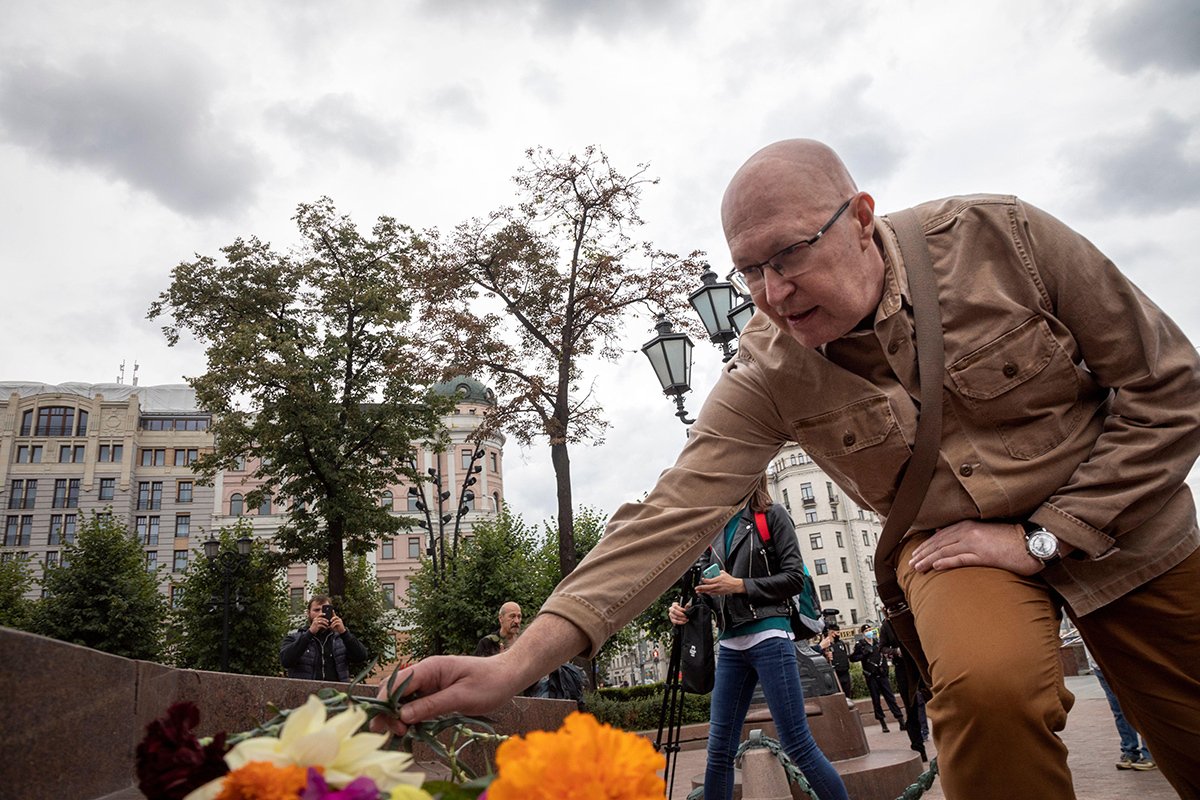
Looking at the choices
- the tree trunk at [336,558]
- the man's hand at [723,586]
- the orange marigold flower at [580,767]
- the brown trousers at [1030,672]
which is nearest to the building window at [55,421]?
the tree trunk at [336,558]

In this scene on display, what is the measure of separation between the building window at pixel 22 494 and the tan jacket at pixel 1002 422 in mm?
74769

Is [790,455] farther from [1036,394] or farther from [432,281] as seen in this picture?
[1036,394]

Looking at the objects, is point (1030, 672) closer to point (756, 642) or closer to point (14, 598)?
point (756, 642)

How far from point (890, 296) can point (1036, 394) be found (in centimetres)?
43

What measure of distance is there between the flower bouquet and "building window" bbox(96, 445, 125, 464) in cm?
7448

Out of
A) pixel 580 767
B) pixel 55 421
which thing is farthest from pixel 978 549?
pixel 55 421

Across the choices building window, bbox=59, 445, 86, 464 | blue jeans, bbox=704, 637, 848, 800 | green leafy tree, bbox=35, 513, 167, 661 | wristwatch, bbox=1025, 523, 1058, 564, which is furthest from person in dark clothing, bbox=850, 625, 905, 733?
building window, bbox=59, 445, 86, 464

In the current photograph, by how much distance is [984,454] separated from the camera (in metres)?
2.04

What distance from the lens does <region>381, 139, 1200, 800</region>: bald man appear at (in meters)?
1.82

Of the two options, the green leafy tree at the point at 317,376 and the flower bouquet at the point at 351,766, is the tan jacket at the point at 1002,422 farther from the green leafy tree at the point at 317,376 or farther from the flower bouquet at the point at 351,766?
the green leafy tree at the point at 317,376

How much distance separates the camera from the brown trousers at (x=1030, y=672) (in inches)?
65.7

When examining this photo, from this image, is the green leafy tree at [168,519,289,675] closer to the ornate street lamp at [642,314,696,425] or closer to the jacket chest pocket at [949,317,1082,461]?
the ornate street lamp at [642,314,696,425]

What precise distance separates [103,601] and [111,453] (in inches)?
1709

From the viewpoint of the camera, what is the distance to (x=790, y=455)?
87.7m
